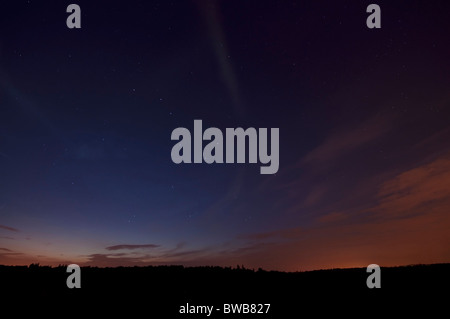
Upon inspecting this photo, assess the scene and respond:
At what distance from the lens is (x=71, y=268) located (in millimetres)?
13586

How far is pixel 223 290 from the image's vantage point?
1273 cm

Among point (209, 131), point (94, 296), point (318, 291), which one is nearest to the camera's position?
point (94, 296)

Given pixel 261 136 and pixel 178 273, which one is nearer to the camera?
pixel 178 273

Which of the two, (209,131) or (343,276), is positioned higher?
(209,131)

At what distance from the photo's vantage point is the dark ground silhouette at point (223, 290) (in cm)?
1132

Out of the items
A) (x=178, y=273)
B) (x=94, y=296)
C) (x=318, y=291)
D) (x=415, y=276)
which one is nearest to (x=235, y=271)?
(x=178, y=273)

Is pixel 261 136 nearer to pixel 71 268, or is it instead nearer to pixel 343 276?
pixel 343 276

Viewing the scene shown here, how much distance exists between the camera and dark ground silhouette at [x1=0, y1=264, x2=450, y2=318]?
1132cm
